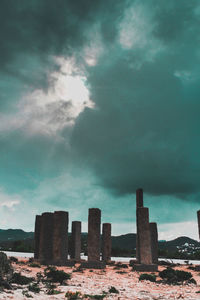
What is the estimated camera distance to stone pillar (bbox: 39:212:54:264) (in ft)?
63.9

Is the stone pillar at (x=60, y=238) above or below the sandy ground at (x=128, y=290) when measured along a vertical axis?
above

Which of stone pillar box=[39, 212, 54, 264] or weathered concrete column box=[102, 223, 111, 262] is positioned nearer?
stone pillar box=[39, 212, 54, 264]

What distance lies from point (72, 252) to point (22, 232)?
156658 millimetres

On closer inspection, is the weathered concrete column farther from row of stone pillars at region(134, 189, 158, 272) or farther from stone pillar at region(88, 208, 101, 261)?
stone pillar at region(88, 208, 101, 261)

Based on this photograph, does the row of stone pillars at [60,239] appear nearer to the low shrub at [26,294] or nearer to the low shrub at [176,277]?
the low shrub at [176,277]

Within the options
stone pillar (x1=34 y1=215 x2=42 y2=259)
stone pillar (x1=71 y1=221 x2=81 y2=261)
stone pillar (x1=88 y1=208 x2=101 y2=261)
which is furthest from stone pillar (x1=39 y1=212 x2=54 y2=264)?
stone pillar (x1=71 y1=221 x2=81 y2=261)

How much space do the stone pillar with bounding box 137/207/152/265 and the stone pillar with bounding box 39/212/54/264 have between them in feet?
20.9

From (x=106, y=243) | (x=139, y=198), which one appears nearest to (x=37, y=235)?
(x=106, y=243)

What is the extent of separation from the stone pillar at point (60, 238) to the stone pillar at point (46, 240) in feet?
1.44

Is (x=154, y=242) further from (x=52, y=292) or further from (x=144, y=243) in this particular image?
(x=52, y=292)

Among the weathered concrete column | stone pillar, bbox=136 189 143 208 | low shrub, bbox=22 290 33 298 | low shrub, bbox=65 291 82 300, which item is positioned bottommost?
low shrub, bbox=65 291 82 300

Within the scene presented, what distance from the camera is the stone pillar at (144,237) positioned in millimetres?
19422

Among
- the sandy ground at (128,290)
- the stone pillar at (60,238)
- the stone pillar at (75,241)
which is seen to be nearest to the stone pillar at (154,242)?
the stone pillar at (75,241)

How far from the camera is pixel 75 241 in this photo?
24703 mm
